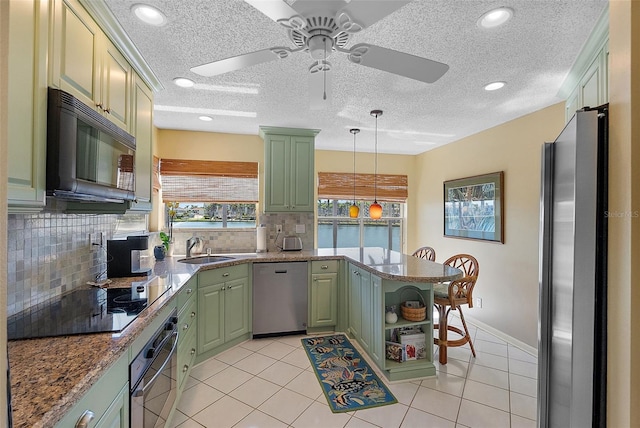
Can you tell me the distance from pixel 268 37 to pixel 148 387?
6.67 ft

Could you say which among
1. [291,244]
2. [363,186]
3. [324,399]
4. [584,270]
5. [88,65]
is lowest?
[324,399]

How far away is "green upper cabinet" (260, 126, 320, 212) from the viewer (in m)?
3.69

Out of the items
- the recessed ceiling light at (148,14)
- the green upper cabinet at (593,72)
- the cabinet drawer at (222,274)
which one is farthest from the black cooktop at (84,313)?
the green upper cabinet at (593,72)

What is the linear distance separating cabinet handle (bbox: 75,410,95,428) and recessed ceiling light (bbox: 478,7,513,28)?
244 cm

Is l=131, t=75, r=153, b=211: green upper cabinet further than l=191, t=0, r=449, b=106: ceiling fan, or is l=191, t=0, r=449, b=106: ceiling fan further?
l=131, t=75, r=153, b=211: green upper cabinet

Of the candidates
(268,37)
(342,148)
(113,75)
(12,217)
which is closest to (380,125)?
(342,148)

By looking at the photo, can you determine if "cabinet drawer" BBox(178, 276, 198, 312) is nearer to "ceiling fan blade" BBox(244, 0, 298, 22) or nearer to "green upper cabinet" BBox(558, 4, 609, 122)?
"ceiling fan blade" BBox(244, 0, 298, 22)

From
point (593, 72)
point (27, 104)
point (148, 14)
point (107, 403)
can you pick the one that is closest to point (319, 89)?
point (148, 14)

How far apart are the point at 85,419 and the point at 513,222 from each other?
149 inches

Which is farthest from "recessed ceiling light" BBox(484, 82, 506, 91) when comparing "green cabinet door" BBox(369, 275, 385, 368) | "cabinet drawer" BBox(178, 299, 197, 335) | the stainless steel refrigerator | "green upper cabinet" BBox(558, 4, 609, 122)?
"cabinet drawer" BBox(178, 299, 197, 335)

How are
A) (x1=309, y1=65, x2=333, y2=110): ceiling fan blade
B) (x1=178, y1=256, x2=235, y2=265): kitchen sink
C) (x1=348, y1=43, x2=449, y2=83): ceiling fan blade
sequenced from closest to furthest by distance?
(x1=348, y1=43, x2=449, y2=83): ceiling fan blade
(x1=309, y1=65, x2=333, y2=110): ceiling fan blade
(x1=178, y1=256, x2=235, y2=265): kitchen sink

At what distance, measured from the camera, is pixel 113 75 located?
173cm

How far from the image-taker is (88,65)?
146 centimetres

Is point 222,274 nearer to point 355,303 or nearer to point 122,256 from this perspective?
point 122,256
